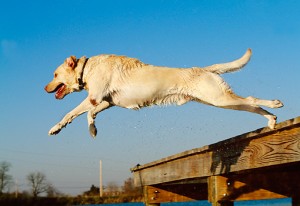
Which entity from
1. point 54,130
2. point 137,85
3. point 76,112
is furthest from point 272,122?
point 54,130

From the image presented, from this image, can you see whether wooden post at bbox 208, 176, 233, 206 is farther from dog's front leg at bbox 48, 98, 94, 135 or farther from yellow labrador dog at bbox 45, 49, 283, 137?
dog's front leg at bbox 48, 98, 94, 135

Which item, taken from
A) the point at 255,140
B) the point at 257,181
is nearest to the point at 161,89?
the point at 255,140

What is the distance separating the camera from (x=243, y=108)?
5.17 metres

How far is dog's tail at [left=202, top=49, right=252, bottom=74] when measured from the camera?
18.2 ft

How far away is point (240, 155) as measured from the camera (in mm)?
4812

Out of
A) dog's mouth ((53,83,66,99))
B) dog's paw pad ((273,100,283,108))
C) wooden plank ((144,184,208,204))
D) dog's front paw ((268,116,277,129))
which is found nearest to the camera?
dog's front paw ((268,116,277,129))

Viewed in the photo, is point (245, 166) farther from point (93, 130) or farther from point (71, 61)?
point (71, 61)

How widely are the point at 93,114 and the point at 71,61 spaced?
0.79 metres

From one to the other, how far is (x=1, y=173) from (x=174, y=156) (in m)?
56.9

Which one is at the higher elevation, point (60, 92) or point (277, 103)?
point (60, 92)

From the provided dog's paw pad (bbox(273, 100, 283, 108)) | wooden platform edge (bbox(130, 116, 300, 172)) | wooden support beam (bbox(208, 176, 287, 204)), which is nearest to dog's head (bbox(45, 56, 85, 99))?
wooden platform edge (bbox(130, 116, 300, 172))

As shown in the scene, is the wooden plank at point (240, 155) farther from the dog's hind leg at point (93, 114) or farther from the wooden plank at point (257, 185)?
the dog's hind leg at point (93, 114)

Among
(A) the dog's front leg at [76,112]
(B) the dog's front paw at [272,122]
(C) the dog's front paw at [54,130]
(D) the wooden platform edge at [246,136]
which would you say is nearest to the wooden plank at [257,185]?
(D) the wooden platform edge at [246,136]

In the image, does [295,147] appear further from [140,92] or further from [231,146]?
[140,92]
